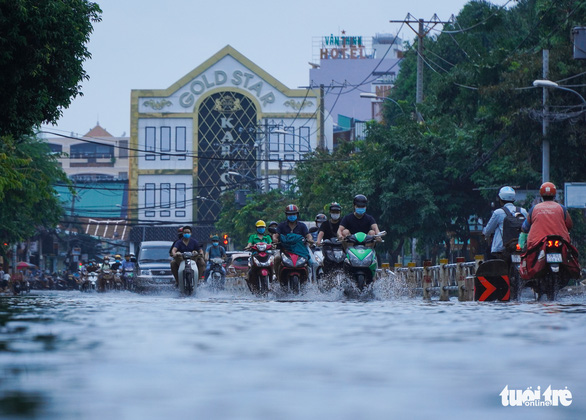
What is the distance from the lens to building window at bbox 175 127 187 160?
97.6 meters

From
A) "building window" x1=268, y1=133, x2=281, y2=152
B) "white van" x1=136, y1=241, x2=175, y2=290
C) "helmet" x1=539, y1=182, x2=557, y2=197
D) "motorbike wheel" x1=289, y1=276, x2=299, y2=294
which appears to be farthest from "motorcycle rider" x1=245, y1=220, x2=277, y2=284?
"building window" x1=268, y1=133, x2=281, y2=152

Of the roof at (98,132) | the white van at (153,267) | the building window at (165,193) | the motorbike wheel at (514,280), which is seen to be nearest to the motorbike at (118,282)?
the white van at (153,267)

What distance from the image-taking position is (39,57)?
21625 mm

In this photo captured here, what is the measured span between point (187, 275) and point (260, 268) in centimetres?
302

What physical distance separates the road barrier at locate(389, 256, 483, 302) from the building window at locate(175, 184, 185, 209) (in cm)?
6819

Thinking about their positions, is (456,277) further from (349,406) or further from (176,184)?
(176,184)

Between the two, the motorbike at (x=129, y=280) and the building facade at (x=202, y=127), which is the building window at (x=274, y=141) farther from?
the motorbike at (x=129, y=280)

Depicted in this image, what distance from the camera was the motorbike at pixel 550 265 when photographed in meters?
14.1

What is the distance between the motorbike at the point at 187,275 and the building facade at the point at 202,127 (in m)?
72.9

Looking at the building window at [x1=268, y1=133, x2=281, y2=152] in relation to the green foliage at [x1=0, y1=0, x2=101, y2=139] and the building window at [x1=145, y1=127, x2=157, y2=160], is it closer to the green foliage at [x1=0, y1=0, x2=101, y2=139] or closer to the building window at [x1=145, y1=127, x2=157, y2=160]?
the building window at [x1=145, y1=127, x2=157, y2=160]

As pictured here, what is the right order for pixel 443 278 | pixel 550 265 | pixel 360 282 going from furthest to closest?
pixel 443 278, pixel 360 282, pixel 550 265

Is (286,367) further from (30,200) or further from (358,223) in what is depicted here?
(30,200)

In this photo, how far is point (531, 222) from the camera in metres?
14.6

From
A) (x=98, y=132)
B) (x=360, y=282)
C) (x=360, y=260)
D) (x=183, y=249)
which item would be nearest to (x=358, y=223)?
(x=360, y=260)
